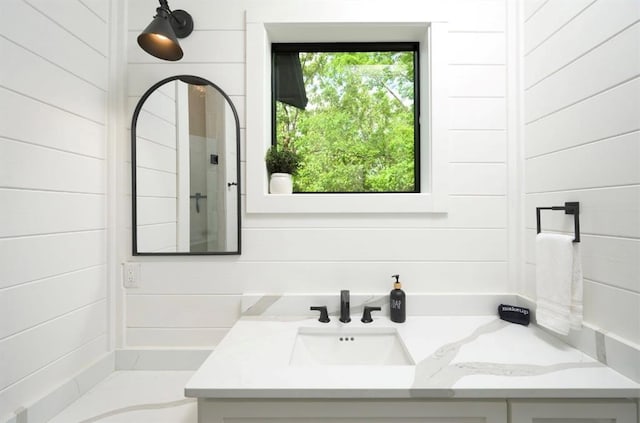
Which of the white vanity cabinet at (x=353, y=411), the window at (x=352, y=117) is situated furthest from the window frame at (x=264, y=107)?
the white vanity cabinet at (x=353, y=411)

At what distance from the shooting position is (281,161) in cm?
142

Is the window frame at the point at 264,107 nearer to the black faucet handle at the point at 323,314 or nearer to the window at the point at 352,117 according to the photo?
the window at the point at 352,117

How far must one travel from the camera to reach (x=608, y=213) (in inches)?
37.2

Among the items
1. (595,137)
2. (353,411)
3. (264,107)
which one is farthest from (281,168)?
(595,137)

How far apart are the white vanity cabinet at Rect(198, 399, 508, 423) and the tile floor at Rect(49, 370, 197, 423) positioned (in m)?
0.30

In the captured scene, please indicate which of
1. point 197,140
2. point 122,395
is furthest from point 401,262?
point 122,395

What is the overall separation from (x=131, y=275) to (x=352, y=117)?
129 cm

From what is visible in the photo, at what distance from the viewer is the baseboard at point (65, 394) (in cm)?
96

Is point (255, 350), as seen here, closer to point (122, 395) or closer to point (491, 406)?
point (122, 395)

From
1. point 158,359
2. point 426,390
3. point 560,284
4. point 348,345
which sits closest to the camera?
point 426,390

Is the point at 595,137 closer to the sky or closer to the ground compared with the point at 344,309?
closer to the sky

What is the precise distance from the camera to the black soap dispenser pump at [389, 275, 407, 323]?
1299 mm

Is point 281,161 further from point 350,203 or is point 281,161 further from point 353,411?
point 353,411

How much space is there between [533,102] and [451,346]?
1.05 metres
